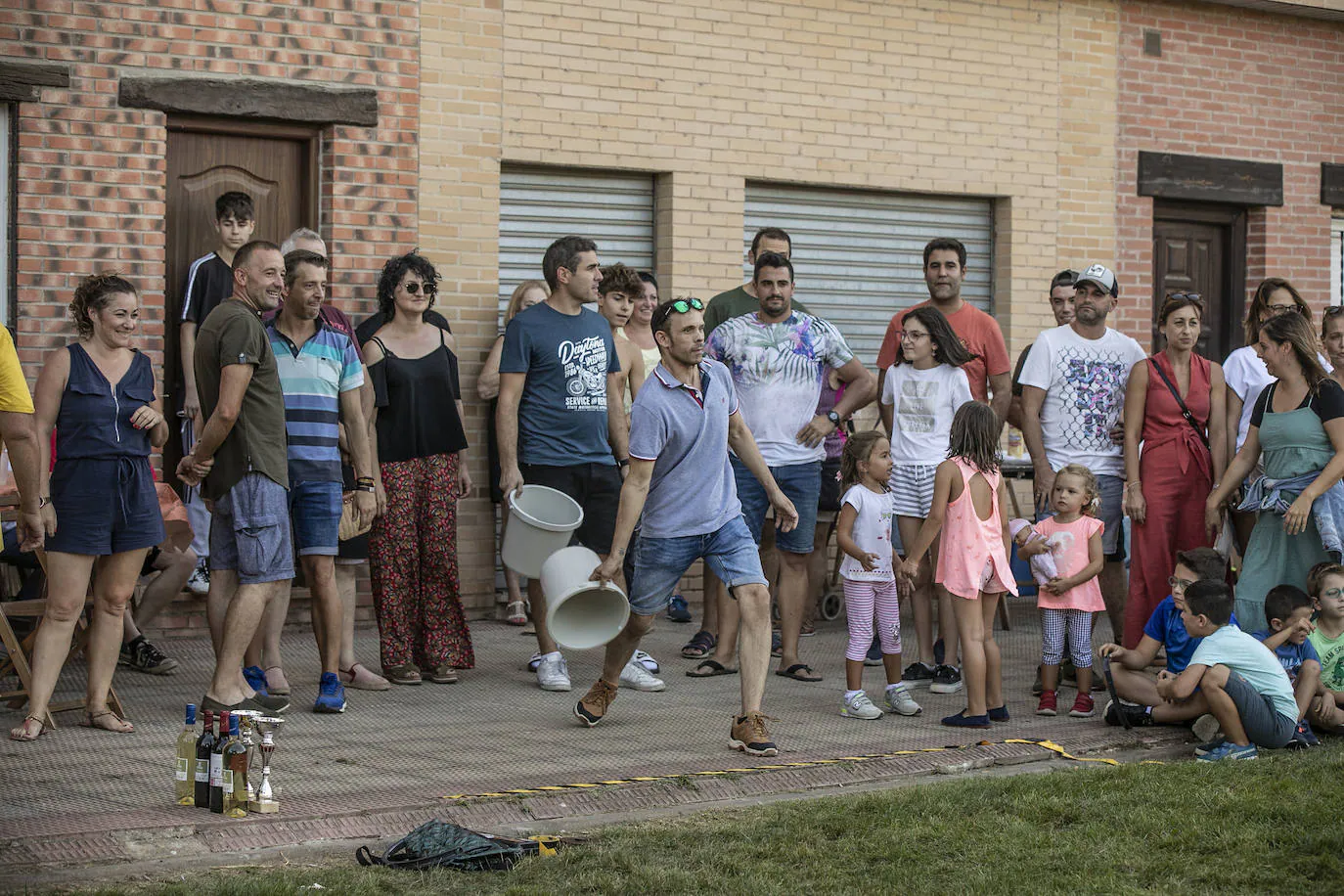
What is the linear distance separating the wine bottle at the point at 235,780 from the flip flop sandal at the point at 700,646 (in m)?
4.20

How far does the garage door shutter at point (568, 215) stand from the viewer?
1172cm

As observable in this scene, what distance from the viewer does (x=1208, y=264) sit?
15062 millimetres

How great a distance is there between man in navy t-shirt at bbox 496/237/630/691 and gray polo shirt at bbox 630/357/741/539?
1.57 meters

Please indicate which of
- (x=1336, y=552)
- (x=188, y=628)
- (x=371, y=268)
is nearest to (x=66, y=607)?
(x=188, y=628)

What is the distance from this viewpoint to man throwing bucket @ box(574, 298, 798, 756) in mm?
7527

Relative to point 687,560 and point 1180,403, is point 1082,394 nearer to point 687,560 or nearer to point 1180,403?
point 1180,403

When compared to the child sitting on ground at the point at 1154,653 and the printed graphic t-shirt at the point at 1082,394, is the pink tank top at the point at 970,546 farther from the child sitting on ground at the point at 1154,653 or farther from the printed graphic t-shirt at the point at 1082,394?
the printed graphic t-shirt at the point at 1082,394

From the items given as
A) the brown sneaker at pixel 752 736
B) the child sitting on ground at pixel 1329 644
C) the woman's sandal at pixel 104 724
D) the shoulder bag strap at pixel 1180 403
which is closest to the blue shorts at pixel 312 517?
the woman's sandal at pixel 104 724

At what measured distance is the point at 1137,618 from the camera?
9242 mm

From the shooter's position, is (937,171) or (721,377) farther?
(937,171)

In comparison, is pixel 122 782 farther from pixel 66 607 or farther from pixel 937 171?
pixel 937 171

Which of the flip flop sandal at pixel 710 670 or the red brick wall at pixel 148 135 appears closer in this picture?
the flip flop sandal at pixel 710 670

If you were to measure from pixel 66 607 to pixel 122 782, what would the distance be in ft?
4.05

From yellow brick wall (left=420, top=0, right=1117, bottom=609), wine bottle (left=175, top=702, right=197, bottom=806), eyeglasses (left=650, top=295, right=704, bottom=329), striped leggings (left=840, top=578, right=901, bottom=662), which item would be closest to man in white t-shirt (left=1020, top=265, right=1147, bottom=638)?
striped leggings (left=840, top=578, right=901, bottom=662)
